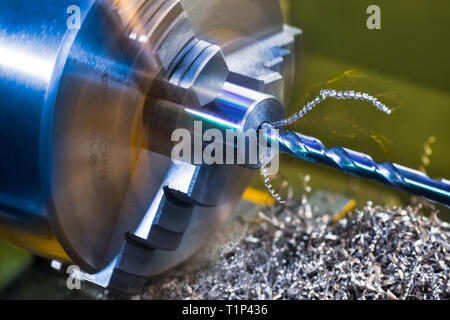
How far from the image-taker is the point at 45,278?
79 cm

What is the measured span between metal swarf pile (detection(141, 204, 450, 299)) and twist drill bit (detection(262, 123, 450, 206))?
125 millimetres

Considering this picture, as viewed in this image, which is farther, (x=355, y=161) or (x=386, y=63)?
(x=386, y=63)

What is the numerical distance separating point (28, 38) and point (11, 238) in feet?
0.63

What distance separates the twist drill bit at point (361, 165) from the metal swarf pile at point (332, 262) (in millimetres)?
125

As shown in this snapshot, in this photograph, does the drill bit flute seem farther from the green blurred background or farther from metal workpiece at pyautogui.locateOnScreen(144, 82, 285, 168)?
the green blurred background

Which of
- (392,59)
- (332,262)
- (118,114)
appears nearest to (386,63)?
(392,59)

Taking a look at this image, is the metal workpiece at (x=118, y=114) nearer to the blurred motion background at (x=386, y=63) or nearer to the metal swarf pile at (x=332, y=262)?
the metal swarf pile at (x=332, y=262)

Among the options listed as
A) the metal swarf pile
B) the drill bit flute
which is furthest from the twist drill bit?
the metal swarf pile

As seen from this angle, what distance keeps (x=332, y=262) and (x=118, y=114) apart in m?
0.27

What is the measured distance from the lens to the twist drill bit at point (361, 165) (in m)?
0.51

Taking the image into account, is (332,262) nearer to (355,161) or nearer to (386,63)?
(355,161)

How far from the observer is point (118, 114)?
21.9 inches

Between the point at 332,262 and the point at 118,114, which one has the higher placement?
the point at 118,114

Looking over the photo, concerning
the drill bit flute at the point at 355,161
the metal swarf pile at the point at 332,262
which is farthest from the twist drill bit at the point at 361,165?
the metal swarf pile at the point at 332,262
